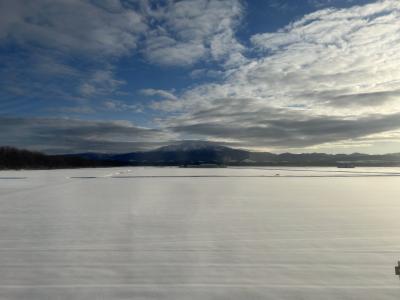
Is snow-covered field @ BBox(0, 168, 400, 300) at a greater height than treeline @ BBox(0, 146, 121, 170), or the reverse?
treeline @ BBox(0, 146, 121, 170)

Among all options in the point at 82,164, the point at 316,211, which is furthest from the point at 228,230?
the point at 82,164

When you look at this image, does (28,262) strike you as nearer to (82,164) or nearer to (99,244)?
(99,244)

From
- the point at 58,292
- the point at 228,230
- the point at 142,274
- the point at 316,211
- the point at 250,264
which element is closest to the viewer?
the point at 58,292

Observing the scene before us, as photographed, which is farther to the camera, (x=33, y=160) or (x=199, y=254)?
(x=33, y=160)

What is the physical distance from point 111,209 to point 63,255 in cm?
575

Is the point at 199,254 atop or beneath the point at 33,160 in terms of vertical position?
beneath

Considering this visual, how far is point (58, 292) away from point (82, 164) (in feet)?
462

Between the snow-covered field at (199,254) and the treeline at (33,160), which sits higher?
the treeline at (33,160)

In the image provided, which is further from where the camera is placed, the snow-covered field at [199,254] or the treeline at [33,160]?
the treeline at [33,160]

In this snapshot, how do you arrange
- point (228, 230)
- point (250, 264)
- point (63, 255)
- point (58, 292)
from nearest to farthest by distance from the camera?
point (58, 292) → point (250, 264) → point (63, 255) → point (228, 230)

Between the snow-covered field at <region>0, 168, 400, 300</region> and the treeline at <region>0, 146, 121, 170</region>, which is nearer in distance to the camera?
the snow-covered field at <region>0, 168, 400, 300</region>

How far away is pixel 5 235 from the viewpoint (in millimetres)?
7973

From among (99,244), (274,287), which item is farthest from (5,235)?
(274,287)

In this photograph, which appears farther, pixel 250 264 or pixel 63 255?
pixel 63 255
